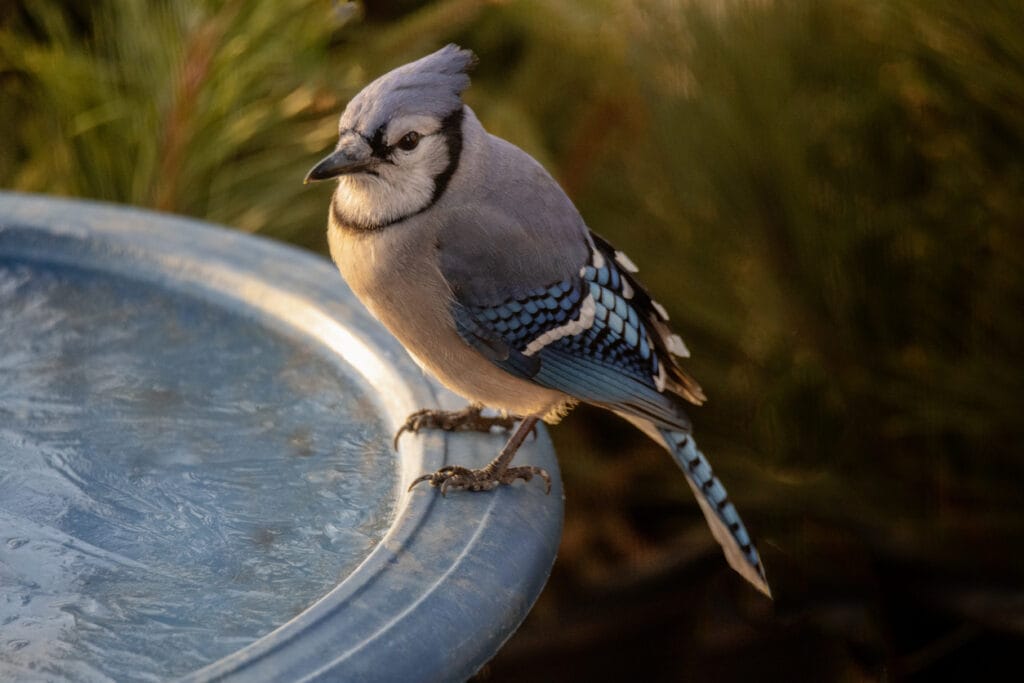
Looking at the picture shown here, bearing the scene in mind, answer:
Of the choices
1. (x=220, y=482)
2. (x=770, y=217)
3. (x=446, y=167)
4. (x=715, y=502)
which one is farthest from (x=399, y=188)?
(x=770, y=217)

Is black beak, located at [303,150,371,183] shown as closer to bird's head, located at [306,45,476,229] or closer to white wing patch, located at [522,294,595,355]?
bird's head, located at [306,45,476,229]

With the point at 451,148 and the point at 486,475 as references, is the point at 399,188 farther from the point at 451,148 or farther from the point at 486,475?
the point at 486,475

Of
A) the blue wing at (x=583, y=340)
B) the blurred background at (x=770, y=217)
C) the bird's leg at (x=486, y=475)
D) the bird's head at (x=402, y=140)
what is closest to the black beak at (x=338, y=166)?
the bird's head at (x=402, y=140)

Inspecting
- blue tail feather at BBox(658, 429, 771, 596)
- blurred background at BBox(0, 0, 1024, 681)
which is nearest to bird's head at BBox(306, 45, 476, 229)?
blue tail feather at BBox(658, 429, 771, 596)

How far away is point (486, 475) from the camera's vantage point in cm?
109

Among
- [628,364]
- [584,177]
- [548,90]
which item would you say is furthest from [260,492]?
[548,90]

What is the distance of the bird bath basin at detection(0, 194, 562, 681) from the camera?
2.86ft

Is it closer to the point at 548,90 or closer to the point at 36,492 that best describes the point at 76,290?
the point at 36,492

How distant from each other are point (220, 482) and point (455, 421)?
24 cm

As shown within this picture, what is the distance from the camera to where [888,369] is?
5.97 feet

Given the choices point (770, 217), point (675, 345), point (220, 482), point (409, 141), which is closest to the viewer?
point (220, 482)

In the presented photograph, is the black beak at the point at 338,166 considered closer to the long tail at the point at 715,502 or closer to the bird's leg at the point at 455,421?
the bird's leg at the point at 455,421

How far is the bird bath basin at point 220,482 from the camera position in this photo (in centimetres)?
87

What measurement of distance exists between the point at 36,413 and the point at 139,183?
0.83 metres
